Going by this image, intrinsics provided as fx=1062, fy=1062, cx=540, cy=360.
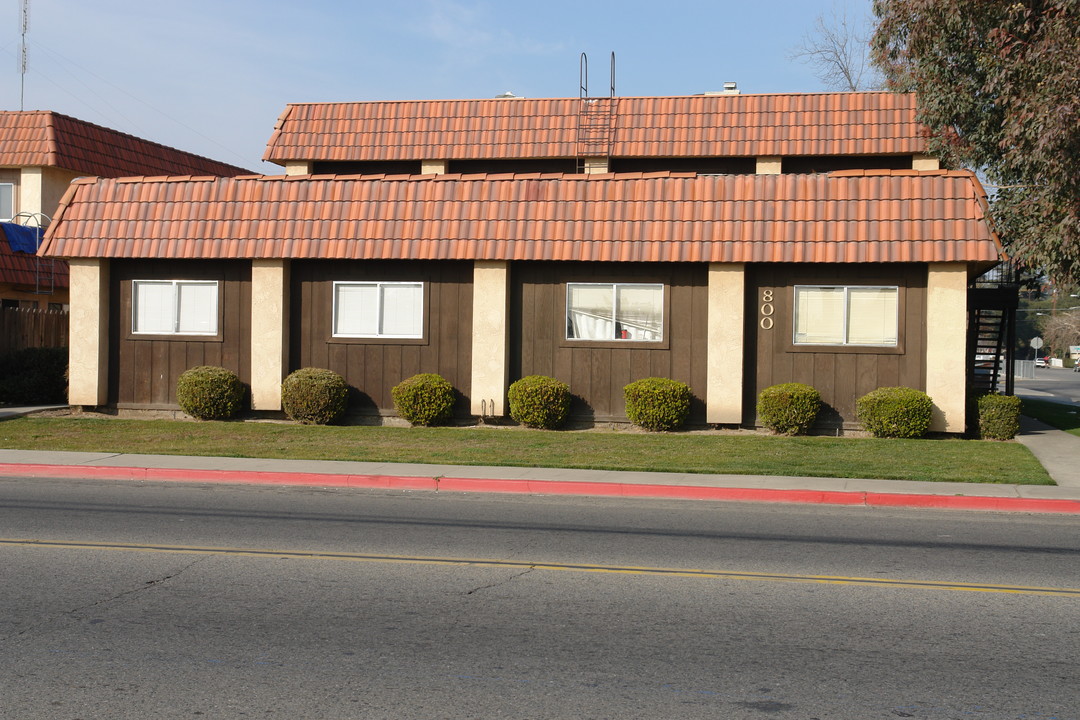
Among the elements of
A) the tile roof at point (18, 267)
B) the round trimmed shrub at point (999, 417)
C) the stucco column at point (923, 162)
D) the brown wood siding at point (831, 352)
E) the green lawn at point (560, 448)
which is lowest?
the green lawn at point (560, 448)

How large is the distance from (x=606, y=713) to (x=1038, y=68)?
1580 centimetres

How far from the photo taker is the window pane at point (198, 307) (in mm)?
21094

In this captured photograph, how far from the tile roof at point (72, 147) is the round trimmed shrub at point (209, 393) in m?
16.4

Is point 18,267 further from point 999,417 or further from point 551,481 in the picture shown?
point 999,417

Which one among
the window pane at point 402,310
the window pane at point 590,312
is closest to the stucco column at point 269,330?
the window pane at point 402,310

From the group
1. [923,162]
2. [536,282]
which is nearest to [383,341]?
[536,282]

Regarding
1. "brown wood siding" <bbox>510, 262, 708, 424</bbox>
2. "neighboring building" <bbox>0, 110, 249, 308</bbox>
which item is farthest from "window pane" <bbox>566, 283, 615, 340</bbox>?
"neighboring building" <bbox>0, 110, 249, 308</bbox>

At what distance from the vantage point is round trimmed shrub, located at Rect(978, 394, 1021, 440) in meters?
18.5

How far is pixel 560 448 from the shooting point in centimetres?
1714

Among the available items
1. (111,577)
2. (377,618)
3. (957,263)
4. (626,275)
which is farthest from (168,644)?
(957,263)

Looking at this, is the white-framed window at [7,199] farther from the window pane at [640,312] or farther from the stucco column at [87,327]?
the window pane at [640,312]

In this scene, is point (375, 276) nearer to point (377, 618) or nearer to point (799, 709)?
point (377, 618)

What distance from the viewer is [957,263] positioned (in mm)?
18281

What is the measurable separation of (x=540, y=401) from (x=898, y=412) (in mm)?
6195
